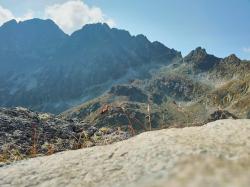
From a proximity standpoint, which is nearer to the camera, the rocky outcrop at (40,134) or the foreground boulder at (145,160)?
the foreground boulder at (145,160)

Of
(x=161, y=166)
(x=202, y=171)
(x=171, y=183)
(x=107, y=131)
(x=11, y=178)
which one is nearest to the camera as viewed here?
(x=171, y=183)

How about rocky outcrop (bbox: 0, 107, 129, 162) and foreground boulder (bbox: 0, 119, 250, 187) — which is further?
rocky outcrop (bbox: 0, 107, 129, 162)

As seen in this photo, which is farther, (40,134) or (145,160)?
(40,134)

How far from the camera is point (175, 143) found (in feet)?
13.0

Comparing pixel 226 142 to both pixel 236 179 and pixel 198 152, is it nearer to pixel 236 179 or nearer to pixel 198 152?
pixel 198 152

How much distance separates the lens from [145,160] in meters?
3.68

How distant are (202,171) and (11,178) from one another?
2698 millimetres

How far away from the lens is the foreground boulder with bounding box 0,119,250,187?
295 cm

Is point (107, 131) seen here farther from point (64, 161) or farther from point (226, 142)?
point (226, 142)

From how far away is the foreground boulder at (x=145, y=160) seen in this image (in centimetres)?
295

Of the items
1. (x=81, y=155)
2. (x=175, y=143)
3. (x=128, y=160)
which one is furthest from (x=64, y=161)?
(x=175, y=143)

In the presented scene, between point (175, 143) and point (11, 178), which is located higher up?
point (175, 143)

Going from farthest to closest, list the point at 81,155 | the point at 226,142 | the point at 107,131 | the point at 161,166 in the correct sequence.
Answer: the point at 107,131 < the point at 81,155 < the point at 226,142 < the point at 161,166

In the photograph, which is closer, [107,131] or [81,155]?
[81,155]
